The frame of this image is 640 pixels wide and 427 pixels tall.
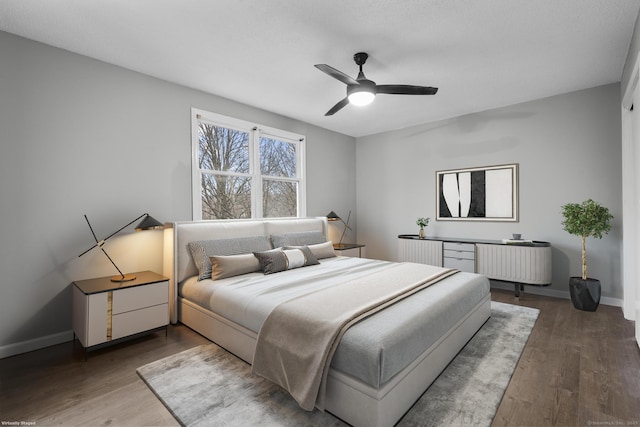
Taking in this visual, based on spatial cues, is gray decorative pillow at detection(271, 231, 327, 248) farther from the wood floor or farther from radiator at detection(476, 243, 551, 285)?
radiator at detection(476, 243, 551, 285)

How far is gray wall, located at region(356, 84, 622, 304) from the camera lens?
12.6 feet

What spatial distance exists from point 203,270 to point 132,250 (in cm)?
86

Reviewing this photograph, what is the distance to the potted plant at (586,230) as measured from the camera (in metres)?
3.55

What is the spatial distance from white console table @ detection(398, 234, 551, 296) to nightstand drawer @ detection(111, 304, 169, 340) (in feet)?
12.6

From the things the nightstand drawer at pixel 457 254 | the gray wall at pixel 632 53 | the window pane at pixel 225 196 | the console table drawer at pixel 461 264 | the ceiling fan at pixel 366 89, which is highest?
the gray wall at pixel 632 53

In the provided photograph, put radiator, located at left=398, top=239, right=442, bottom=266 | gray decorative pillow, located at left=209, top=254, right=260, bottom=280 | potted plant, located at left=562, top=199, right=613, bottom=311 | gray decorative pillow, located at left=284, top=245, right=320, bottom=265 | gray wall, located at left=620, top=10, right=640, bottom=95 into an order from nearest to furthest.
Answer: gray wall, located at left=620, top=10, right=640, bottom=95 < gray decorative pillow, located at left=209, top=254, right=260, bottom=280 < potted plant, located at left=562, top=199, right=613, bottom=311 < gray decorative pillow, located at left=284, top=245, right=320, bottom=265 < radiator, located at left=398, top=239, right=442, bottom=266

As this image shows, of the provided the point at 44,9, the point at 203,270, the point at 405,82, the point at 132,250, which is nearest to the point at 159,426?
the point at 203,270

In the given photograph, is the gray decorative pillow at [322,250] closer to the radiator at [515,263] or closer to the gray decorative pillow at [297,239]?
the gray decorative pillow at [297,239]

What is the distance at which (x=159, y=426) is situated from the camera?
5.69 ft

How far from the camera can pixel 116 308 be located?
2.66 m

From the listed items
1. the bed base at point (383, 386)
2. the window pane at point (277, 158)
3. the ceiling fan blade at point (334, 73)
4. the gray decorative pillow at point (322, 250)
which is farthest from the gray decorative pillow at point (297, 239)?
the ceiling fan blade at point (334, 73)

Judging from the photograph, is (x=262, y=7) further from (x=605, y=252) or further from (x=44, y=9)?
(x=605, y=252)

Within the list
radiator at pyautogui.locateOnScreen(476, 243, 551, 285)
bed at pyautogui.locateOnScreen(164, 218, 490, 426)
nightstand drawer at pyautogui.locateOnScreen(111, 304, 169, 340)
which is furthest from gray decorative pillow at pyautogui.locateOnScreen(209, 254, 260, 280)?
radiator at pyautogui.locateOnScreen(476, 243, 551, 285)

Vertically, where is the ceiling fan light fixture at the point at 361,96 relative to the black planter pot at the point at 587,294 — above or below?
above
